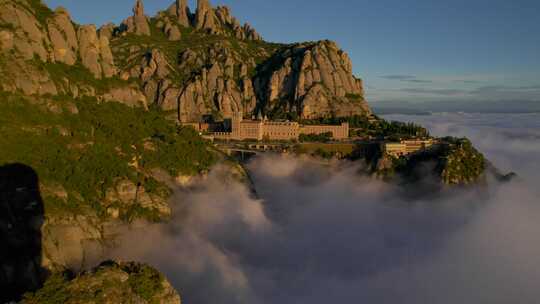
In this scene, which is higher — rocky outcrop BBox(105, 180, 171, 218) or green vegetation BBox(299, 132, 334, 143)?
green vegetation BBox(299, 132, 334, 143)

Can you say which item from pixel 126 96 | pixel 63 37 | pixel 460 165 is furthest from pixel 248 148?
pixel 63 37

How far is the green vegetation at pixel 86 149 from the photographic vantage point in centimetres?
8525

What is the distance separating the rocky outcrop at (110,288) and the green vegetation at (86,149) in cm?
4605

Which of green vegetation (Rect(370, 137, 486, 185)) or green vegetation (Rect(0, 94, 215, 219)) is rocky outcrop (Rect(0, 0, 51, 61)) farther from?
green vegetation (Rect(370, 137, 486, 185))

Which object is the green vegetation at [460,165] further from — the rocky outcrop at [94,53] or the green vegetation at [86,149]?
the rocky outcrop at [94,53]

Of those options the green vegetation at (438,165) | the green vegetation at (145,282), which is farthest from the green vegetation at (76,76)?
the green vegetation at (438,165)

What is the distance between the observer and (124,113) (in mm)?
126688

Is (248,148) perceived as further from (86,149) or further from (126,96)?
(86,149)

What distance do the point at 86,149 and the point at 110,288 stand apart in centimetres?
6925

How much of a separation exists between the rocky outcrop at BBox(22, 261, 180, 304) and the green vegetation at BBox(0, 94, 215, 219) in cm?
4605

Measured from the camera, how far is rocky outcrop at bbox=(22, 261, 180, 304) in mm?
33438

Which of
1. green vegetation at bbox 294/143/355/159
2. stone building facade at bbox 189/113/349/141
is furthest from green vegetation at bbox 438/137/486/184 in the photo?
stone building facade at bbox 189/113/349/141

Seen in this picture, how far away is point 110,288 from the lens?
34.6 meters

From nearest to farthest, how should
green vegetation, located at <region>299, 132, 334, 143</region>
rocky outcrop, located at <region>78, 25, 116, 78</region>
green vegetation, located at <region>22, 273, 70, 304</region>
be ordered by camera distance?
green vegetation, located at <region>22, 273, 70, 304</region>
rocky outcrop, located at <region>78, 25, 116, 78</region>
green vegetation, located at <region>299, 132, 334, 143</region>
